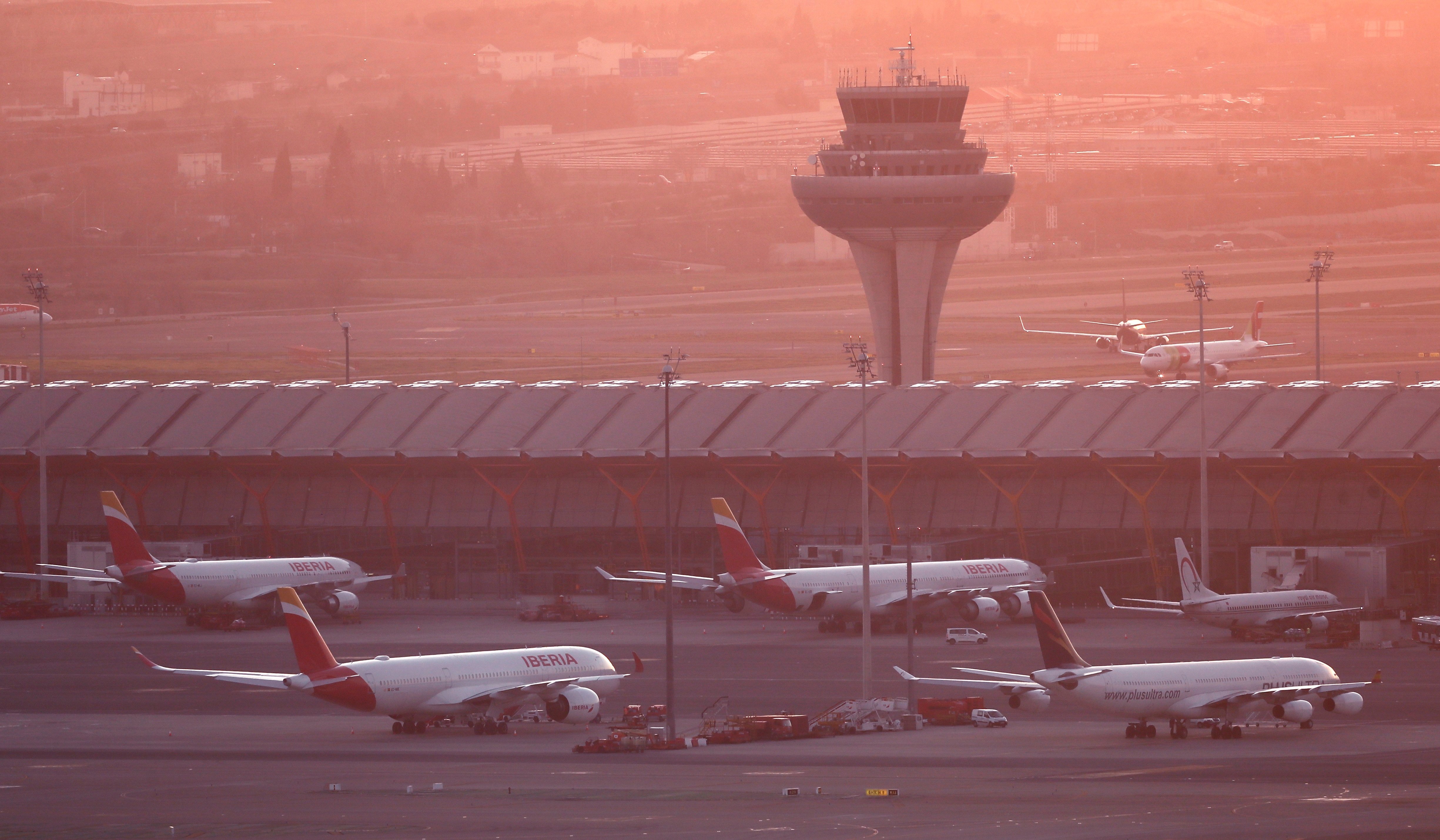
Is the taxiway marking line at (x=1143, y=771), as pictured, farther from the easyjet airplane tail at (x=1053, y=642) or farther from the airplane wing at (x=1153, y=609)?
the airplane wing at (x=1153, y=609)

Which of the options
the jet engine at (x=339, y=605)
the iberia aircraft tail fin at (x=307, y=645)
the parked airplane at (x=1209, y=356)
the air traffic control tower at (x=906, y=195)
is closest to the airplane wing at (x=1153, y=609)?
the iberia aircraft tail fin at (x=307, y=645)

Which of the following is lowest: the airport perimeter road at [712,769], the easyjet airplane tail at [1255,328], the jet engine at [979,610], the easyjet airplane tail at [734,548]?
the airport perimeter road at [712,769]

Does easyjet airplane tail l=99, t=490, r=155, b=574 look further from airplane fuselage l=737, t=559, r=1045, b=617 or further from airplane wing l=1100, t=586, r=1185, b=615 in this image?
airplane wing l=1100, t=586, r=1185, b=615

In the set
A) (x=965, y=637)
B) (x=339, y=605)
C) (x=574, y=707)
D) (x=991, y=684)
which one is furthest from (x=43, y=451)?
(x=991, y=684)

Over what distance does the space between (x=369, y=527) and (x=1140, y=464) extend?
125 ft

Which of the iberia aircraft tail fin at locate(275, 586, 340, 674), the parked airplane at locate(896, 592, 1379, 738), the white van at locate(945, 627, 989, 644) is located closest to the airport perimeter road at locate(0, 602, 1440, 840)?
the parked airplane at locate(896, 592, 1379, 738)

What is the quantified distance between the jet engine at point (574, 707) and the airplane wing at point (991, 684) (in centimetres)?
867

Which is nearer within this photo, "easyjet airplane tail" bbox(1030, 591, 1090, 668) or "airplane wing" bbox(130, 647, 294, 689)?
"easyjet airplane tail" bbox(1030, 591, 1090, 668)

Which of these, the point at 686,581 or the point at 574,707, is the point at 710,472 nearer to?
the point at 686,581

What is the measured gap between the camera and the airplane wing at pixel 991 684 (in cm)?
5266

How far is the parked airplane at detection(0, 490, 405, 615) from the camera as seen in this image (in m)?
81.6

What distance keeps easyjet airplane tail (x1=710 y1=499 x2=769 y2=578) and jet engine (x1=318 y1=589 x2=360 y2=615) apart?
18.2 meters

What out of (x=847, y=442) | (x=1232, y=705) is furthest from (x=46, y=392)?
(x=1232, y=705)

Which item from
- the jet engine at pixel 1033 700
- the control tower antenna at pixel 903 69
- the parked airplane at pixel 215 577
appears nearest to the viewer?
the jet engine at pixel 1033 700
